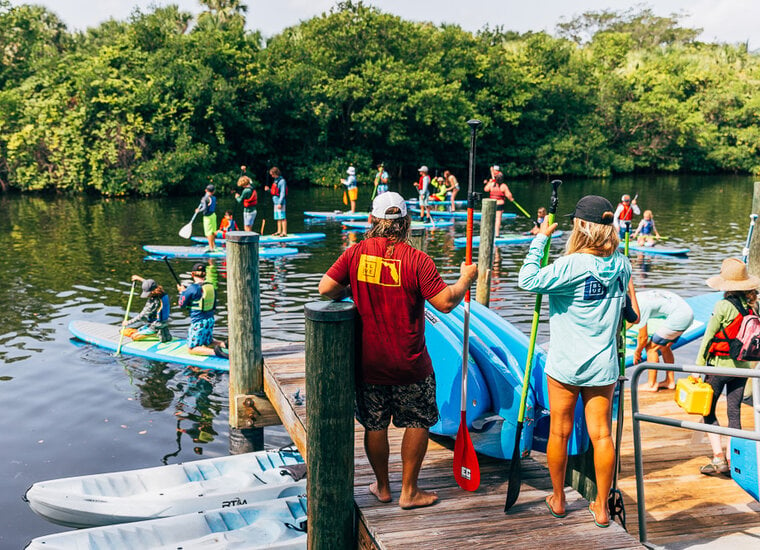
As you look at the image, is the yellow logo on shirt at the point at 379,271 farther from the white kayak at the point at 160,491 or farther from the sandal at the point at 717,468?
the sandal at the point at 717,468

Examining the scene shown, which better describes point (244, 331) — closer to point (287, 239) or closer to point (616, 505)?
point (616, 505)

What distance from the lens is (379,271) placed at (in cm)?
380

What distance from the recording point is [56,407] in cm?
912

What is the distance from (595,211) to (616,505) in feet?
6.20

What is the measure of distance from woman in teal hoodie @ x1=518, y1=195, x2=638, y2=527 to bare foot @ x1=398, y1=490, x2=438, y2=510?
0.72m

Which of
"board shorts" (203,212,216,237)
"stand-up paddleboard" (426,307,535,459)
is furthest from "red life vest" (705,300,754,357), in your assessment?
"board shorts" (203,212,216,237)

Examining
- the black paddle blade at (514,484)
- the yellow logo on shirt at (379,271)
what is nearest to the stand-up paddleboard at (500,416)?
the black paddle blade at (514,484)

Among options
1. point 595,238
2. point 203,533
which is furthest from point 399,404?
point 203,533

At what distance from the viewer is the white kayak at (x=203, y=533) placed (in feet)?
17.2

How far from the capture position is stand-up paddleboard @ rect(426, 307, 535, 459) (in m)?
4.61

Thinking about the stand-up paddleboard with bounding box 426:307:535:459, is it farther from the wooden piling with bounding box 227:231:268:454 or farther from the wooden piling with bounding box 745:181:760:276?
the wooden piling with bounding box 745:181:760:276

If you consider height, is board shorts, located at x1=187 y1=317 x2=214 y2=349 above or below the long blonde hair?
below

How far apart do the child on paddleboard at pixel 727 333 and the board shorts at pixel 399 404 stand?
2666 millimetres

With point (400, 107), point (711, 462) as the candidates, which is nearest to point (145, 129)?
point (400, 107)
